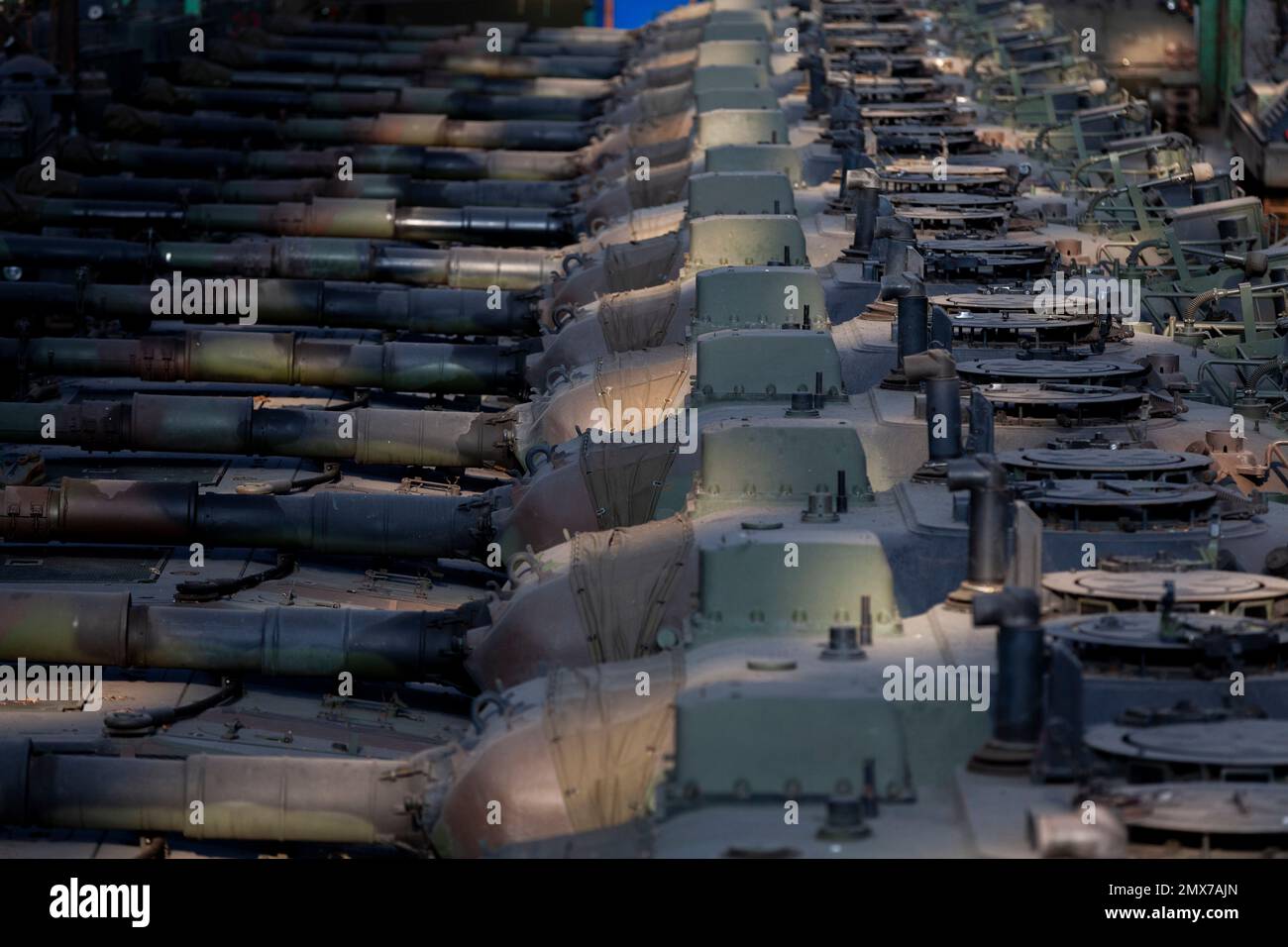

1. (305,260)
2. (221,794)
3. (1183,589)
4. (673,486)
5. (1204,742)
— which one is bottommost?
(221,794)

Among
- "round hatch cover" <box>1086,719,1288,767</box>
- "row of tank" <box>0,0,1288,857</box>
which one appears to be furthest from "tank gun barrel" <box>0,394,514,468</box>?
"round hatch cover" <box>1086,719,1288,767</box>

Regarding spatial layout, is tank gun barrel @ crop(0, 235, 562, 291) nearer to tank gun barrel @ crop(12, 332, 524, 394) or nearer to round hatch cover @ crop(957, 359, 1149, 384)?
tank gun barrel @ crop(12, 332, 524, 394)

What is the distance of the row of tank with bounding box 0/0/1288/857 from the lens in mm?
19922

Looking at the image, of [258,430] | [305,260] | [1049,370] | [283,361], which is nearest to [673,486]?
[1049,370]

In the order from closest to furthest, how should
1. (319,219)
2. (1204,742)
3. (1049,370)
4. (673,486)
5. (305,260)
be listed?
1. (1204,742)
2. (673,486)
3. (1049,370)
4. (305,260)
5. (319,219)

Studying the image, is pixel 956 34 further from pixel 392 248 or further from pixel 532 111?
pixel 392 248

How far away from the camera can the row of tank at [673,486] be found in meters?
19.9

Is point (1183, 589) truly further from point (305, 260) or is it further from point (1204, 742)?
point (305, 260)

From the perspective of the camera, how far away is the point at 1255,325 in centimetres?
3641

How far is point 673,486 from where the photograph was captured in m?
30.1

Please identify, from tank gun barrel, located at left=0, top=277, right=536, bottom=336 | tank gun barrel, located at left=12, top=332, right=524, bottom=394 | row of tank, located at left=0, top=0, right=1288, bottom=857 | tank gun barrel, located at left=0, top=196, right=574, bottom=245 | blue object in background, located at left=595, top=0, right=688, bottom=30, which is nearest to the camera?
row of tank, located at left=0, top=0, right=1288, bottom=857

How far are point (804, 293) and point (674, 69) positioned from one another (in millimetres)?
31990
